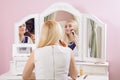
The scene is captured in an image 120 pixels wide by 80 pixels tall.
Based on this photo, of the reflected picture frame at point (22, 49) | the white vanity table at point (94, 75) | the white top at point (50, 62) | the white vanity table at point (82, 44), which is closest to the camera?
the white top at point (50, 62)

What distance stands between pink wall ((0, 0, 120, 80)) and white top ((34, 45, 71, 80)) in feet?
2.94

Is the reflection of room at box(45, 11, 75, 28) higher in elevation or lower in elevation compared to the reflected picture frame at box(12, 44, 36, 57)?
higher

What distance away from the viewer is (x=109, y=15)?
2.15 m

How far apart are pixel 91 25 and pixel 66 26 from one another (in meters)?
0.22

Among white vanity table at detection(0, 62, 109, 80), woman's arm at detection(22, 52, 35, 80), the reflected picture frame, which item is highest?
the reflected picture frame

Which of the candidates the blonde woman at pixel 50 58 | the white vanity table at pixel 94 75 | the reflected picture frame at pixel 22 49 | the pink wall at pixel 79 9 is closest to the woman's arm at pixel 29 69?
the blonde woman at pixel 50 58

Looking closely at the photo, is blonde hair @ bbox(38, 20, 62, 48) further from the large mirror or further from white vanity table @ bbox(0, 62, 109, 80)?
the large mirror

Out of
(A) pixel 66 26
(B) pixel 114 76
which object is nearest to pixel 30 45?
(A) pixel 66 26

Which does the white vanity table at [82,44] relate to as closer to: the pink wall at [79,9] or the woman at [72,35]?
the woman at [72,35]

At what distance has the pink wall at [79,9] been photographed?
2146 mm

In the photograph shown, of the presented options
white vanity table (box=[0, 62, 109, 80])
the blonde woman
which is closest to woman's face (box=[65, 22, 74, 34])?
white vanity table (box=[0, 62, 109, 80])

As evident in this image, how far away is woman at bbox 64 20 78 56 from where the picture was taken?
6.75 feet

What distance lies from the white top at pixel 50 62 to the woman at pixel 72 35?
2.24 ft

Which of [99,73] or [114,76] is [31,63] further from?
[114,76]
